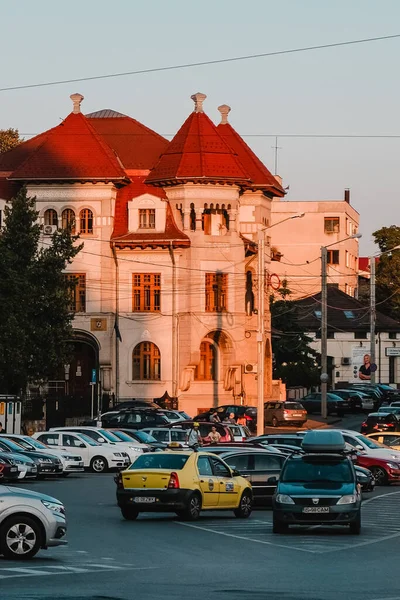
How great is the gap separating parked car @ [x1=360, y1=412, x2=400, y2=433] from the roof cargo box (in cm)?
2499

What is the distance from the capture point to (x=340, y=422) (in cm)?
7462

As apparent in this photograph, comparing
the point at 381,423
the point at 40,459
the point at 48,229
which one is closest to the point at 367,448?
the point at 40,459

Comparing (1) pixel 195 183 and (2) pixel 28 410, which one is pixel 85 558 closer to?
(2) pixel 28 410

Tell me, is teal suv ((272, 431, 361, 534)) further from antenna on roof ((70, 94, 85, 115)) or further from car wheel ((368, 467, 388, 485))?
antenna on roof ((70, 94, 85, 115))

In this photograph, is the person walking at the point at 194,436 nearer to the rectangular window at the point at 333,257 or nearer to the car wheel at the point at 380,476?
the car wheel at the point at 380,476

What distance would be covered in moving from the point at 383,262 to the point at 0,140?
111 ft

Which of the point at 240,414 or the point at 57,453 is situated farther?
the point at 240,414

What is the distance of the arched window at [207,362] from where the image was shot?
241ft

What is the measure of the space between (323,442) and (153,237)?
Result: 3929 cm

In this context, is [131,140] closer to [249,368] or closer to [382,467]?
[249,368]

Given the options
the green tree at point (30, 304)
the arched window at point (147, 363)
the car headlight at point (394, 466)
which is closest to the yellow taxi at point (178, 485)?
the car headlight at point (394, 466)

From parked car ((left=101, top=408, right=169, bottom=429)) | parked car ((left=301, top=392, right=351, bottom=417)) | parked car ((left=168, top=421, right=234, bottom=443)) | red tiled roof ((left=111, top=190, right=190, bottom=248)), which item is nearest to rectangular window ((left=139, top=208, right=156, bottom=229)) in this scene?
red tiled roof ((left=111, top=190, right=190, bottom=248))

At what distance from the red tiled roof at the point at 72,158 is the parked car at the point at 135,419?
1566 cm

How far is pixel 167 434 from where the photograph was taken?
170 ft
